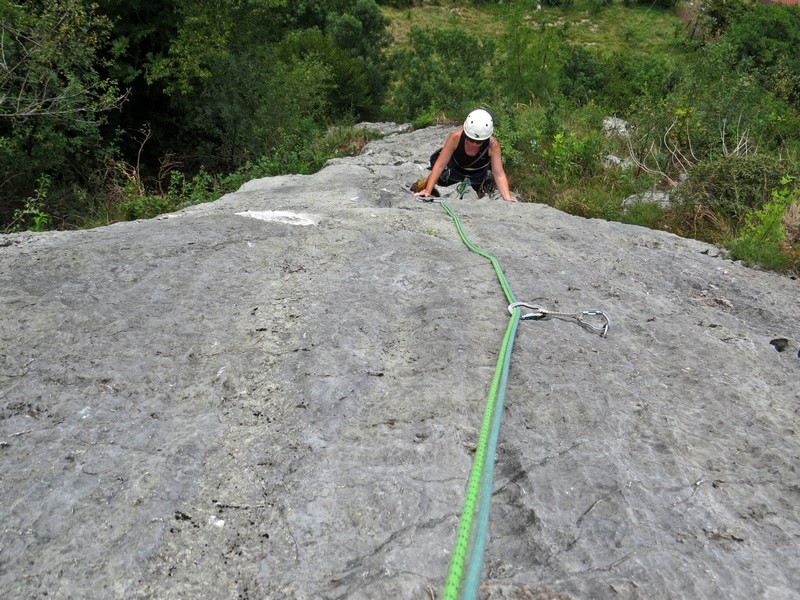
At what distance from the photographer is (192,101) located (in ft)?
32.1

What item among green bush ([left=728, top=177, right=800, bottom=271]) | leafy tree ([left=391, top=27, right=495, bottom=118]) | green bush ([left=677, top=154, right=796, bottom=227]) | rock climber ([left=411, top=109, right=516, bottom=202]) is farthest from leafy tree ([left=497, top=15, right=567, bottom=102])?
green bush ([left=728, top=177, right=800, bottom=271])

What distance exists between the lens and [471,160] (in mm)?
5320

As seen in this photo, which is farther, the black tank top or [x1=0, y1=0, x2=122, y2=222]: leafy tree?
[x1=0, y1=0, x2=122, y2=222]: leafy tree

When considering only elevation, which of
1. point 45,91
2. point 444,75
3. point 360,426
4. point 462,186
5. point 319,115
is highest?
point 360,426

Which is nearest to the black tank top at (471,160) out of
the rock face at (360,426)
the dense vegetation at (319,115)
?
the dense vegetation at (319,115)

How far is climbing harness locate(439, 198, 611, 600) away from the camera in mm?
1131

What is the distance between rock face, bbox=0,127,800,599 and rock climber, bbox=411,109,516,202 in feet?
7.05

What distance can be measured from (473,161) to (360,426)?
4075 mm

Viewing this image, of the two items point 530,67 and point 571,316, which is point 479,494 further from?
point 530,67

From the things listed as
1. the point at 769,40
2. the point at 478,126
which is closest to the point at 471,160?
the point at 478,126

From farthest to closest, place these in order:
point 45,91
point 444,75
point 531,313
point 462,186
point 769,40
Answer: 1. point 769,40
2. point 444,75
3. point 45,91
4. point 462,186
5. point 531,313

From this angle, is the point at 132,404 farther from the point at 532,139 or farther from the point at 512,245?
the point at 532,139

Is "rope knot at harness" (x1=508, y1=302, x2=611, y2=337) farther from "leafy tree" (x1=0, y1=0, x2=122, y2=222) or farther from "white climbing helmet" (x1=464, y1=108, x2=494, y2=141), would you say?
"leafy tree" (x1=0, y1=0, x2=122, y2=222)

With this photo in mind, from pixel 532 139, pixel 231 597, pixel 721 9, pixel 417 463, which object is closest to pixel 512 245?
pixel 417 463
